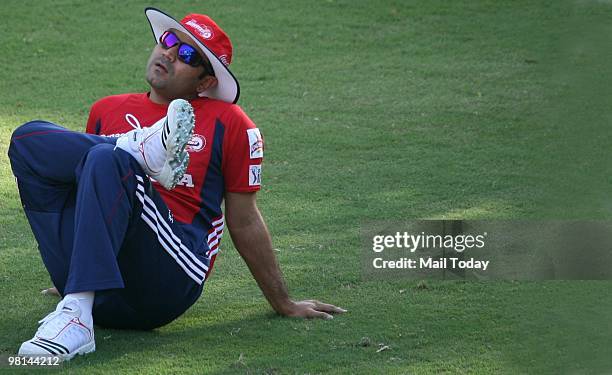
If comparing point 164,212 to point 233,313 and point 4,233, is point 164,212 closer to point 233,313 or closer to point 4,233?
point 233,313

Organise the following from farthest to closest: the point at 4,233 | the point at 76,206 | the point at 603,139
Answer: the point at 603,139
the point at 4,233
the point at 76,206

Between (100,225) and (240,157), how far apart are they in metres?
0.73

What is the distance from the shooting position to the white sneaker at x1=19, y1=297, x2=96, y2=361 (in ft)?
11.4

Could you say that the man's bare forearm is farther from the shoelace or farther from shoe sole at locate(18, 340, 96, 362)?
shoe sole at locate(18, 340, 96, 362)

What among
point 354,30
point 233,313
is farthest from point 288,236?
point 354,30

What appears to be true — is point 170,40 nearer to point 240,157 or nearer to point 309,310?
point 240,157

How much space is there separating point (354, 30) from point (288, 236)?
4.09 m

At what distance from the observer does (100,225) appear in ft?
11.3

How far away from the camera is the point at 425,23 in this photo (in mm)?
9156

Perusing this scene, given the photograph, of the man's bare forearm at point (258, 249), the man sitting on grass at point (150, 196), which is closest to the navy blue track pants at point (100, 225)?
the man sitting on grass at point (150, 196)

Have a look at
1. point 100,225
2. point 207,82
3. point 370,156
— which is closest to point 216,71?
point 207,82

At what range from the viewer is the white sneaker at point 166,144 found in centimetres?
352

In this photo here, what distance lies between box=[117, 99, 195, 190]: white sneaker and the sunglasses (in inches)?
22.6

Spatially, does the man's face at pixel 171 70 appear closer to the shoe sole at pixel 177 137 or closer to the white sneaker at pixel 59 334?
the shoe sole at pixel 177 137
